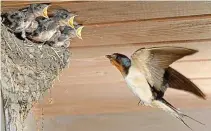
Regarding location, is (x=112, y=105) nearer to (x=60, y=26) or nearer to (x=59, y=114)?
(x=59, y=114)

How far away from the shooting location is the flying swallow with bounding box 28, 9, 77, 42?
1532 millimetres

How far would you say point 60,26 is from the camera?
159 centimetres

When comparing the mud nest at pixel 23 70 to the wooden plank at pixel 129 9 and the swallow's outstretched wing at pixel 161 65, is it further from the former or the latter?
the swallow's outstretched wing at pixel 161 65

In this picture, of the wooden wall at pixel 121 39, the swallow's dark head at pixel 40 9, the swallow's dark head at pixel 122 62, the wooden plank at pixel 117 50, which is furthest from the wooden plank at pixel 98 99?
the swallow's dark head at pixel 40 9

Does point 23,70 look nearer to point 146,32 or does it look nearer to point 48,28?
point 48,28

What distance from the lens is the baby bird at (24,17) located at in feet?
4.62

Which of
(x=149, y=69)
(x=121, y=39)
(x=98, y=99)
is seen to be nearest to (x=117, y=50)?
(x=121, y=39)

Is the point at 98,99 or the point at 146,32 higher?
the point at 146,32

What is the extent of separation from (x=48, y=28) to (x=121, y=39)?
0.21 metres

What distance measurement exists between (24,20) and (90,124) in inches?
41.8

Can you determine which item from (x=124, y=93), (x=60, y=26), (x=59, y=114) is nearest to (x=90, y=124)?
(x=59, y=114)

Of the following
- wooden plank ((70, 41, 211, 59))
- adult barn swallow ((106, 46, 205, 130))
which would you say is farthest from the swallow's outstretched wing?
wooden plank ((70, 41, 211, 59))

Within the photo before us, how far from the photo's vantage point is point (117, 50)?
1.69 metres

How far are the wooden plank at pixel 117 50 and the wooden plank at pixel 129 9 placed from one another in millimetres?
206
